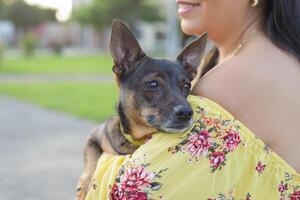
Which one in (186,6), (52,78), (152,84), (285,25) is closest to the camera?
(285,25)

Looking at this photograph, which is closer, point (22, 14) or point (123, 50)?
point (123, 50)

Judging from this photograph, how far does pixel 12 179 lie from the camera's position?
326 inches

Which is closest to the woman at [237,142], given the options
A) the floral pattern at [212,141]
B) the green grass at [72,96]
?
the floral pattern at [212,141]

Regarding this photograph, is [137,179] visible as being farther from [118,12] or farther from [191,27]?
[118,12]

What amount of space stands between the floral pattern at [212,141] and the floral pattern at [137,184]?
14 cm

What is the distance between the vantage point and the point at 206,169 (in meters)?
2.43

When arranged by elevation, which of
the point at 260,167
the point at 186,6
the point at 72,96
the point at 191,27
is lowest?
the point at 72,96

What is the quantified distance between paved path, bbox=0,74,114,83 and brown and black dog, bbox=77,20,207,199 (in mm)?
18272

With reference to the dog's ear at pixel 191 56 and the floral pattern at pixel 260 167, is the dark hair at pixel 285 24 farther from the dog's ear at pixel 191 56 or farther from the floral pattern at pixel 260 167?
the floral pattern at pixel 260 167

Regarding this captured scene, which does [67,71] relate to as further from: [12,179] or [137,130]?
[137,130]

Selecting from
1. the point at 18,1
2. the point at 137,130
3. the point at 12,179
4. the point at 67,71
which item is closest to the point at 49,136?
the point at 12,179

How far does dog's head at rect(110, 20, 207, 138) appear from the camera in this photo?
9.78 feet

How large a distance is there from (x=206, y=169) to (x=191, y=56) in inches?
40.0

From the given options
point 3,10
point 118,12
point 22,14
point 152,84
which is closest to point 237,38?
point 152,84
